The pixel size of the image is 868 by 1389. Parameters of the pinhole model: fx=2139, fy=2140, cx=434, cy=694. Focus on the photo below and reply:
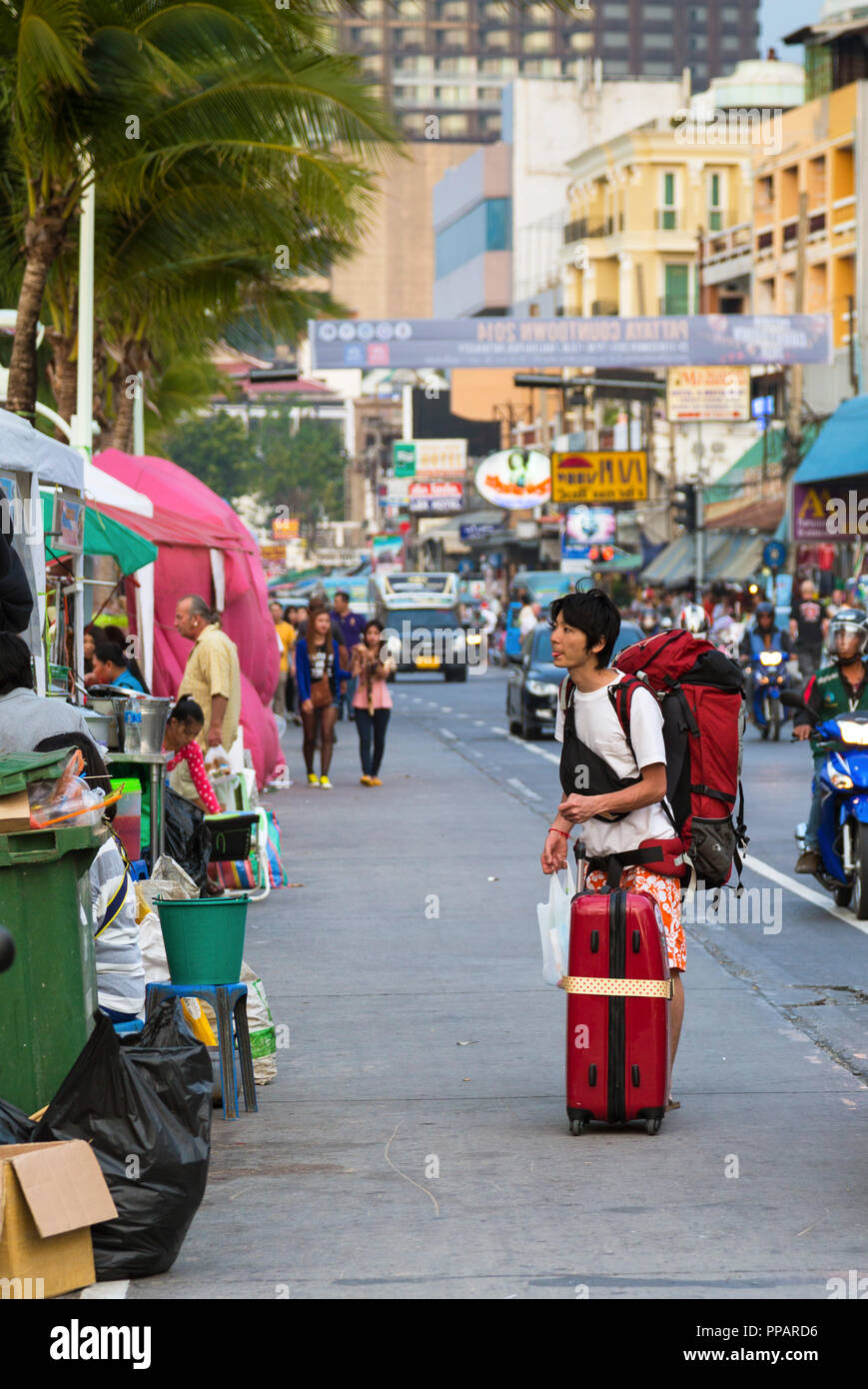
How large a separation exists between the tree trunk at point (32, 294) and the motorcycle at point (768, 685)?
482 inches

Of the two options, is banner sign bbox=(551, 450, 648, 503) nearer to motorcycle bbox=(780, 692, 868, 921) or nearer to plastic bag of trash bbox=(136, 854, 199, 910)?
motorcycle bbox=(780, 692, 868, 921)

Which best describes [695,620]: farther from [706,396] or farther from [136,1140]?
[136,1140]

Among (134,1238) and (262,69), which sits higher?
(262,69)

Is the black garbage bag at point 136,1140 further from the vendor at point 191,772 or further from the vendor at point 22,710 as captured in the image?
the vendor at point 191,772

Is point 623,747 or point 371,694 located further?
point 371,694

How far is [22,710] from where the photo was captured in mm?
6836

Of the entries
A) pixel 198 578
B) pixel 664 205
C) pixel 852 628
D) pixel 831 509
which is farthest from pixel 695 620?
pixel 664 205

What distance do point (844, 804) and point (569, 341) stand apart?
30.6 metres

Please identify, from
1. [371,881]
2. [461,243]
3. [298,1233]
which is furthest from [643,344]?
[461,243]

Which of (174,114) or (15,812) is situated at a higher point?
(174,114)

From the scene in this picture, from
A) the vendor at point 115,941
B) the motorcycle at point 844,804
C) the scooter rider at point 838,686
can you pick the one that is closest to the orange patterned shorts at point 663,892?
the vendor at point 115,941
